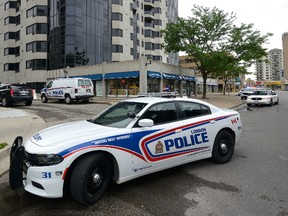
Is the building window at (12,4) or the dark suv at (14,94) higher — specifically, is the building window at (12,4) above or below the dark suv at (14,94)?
above

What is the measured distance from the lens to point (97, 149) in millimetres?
3350

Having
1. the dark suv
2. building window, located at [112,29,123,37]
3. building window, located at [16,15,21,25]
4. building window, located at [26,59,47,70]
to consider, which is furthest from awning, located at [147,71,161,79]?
building window, located at [16,15,21,25]

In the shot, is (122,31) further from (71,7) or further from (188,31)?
(188,31)

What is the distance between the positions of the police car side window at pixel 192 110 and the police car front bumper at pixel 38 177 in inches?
98.1

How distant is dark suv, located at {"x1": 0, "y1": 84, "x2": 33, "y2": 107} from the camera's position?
16656 millimetres

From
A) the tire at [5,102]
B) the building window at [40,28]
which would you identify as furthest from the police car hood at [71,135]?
the building window at [40,28]

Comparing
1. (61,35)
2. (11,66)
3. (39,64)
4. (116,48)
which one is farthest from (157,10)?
(11,66)

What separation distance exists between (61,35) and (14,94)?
2163 cm

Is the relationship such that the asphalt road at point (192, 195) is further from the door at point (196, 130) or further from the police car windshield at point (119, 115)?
the police car windshield at point (119, 115)

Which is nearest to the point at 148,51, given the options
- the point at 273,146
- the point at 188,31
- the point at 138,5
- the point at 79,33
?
the point at 138,5

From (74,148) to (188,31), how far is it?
28701 mm

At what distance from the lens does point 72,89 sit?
19.8m

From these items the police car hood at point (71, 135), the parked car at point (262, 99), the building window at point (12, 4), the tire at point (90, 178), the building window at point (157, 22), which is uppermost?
the building window at point (157, 22)

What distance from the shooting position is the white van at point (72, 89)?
65.0 feet
